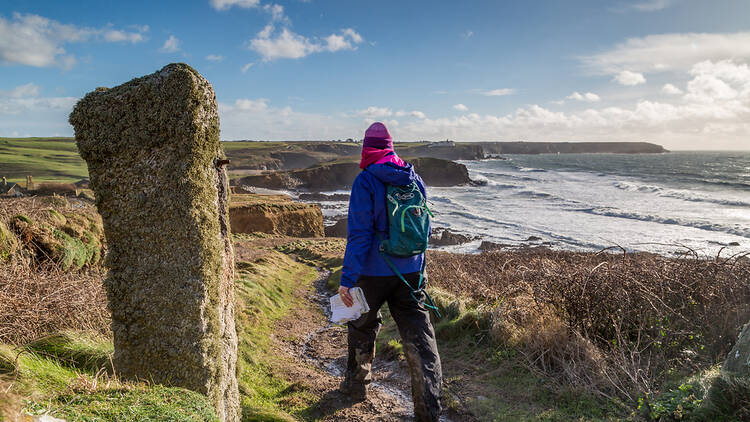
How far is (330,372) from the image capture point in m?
5.00

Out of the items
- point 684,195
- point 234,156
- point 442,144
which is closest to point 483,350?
point 684,195

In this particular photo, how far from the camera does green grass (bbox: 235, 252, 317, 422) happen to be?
3.72 metres

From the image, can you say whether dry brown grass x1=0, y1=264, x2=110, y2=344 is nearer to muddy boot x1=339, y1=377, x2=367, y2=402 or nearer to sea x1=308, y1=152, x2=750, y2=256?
muddy boot x1=339, y1=377, x2=367, y2=402

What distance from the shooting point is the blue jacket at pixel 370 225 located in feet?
11.0

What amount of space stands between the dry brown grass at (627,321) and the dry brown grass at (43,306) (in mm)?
4575

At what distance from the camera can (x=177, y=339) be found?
2.71 m

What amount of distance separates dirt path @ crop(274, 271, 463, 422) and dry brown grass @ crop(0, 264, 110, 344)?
7.04 feet

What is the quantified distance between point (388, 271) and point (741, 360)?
273cm

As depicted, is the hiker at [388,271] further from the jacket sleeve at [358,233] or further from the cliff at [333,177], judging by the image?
the cliff at [333,177]

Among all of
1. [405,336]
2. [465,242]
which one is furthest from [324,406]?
[465,242]

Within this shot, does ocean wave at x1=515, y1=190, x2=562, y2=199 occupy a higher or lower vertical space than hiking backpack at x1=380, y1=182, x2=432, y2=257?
lower

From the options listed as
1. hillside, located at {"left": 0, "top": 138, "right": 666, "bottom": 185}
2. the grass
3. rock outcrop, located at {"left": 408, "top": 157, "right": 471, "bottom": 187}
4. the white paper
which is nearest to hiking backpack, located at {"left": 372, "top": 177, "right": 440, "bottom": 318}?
the white paper

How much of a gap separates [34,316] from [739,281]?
24.7ft

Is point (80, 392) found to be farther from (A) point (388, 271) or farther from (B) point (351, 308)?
(A) point (388, 271)
